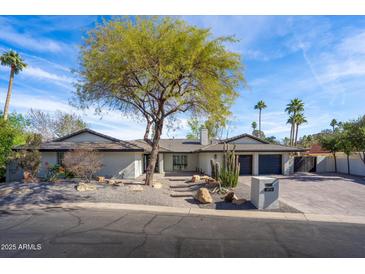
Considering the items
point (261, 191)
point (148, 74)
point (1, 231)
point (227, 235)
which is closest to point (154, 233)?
point (227, 235)

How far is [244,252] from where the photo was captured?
546 centimetres

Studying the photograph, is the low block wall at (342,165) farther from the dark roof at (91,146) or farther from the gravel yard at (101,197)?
the dark roof at (91,146)

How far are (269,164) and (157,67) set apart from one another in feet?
57.0

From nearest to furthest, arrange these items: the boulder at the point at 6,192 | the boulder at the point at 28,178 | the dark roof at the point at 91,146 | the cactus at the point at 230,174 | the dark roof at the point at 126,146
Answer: the boulder at the point at 6,192, the cactus at the point at 230,174, the boulder at the point at 28,178, the dark roof at the point at 91,146, the dark roof at the point at 126,146

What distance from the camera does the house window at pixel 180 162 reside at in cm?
2727

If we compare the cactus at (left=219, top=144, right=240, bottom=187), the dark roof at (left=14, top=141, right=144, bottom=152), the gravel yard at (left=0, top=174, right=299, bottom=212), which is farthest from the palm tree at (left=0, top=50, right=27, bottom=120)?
the cactus at (left=219, top=144, right=240, bottom=187)

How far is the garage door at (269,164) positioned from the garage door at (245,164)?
1.23m

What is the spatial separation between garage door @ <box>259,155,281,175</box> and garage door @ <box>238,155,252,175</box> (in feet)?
4.04

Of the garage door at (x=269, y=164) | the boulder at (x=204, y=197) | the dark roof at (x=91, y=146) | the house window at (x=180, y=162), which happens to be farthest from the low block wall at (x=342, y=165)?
the dark roof at (x=91, y=146)

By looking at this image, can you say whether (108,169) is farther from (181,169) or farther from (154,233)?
(154,233)

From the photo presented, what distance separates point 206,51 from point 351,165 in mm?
22625

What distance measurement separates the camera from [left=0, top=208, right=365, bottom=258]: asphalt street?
5.41 m

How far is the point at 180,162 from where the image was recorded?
27422mm

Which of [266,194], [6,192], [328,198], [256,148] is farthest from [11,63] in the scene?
[328,198]
